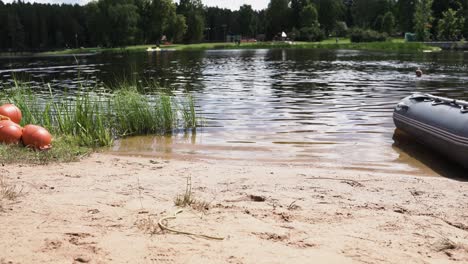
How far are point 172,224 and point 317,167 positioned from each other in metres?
4.06

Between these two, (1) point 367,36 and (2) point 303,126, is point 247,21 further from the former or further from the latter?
(2) point 303,126

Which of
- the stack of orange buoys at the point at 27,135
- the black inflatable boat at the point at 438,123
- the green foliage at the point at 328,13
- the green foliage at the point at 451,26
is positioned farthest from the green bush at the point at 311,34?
the stack of orange buoys at the point at 27,135

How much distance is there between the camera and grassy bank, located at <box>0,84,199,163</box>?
9352mm

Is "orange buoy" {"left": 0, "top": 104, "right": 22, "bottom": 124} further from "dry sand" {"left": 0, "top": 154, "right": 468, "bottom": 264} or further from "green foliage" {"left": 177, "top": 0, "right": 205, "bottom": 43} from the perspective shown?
"green foliage" {"left": 177, "top": 0, "right": 205, "bottom": 43}

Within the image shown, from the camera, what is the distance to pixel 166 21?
9881 cm

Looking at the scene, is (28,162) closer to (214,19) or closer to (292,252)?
(292,252)

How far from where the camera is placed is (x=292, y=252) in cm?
378

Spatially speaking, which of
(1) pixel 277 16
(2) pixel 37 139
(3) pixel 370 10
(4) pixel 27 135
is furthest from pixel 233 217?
(1) pixel 277 16

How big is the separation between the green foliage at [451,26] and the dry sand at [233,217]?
2697 inches

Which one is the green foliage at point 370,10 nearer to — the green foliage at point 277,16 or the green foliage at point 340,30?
the green foliage at point 340,30

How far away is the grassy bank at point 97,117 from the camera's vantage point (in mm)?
9352

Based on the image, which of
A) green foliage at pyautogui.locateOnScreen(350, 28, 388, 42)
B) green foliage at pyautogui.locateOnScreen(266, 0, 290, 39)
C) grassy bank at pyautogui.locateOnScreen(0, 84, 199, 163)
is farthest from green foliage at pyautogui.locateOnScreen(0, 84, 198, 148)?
green foliage at pyautogui.locateOnScreen(266, 0, 290, 39)

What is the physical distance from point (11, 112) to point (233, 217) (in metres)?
6.28

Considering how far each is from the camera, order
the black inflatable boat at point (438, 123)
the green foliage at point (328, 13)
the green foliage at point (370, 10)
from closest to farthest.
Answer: the black inflatable boat at point (438, 123) < the green foliage at point (370, 10) < the green foliage at point (328, 13)
